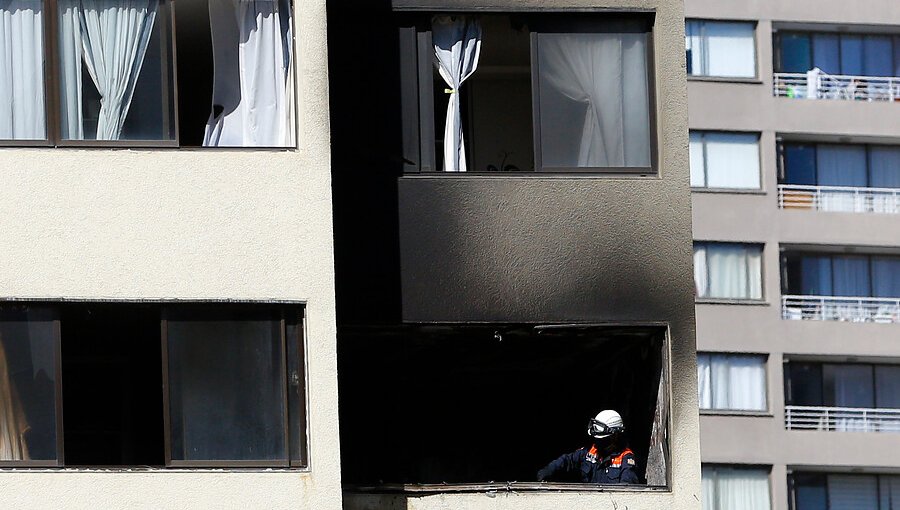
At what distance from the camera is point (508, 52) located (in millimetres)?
18188

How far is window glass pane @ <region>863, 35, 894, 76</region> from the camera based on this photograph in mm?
53781

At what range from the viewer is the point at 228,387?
50.8 feet

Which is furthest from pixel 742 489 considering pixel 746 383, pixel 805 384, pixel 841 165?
pixel 841 165

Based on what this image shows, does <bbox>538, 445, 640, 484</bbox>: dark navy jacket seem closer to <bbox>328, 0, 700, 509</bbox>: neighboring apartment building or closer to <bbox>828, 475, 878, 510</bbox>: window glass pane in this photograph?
<bbox>328, 0, 700, 509</bbox>: neighboring apartment building

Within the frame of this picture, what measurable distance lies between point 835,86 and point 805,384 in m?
8.43

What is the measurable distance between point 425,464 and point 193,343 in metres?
4.62

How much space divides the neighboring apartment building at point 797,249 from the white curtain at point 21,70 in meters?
35.3

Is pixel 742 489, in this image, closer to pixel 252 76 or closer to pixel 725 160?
pixel 725 160

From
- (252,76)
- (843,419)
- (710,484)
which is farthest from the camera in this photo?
(843,419)

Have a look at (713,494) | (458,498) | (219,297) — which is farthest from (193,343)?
(713,494)

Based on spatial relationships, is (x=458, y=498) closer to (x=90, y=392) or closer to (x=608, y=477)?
(x=608, y=477)

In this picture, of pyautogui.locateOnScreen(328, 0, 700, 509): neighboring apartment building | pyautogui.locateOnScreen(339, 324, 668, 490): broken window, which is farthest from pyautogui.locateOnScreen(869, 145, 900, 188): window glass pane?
pyautogui.locateOnScreen(328, 0, 700, 509): neighboring apartment building

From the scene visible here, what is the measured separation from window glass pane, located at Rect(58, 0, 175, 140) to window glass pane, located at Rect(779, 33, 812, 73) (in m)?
38.7

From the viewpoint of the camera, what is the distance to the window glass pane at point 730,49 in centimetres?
5178
